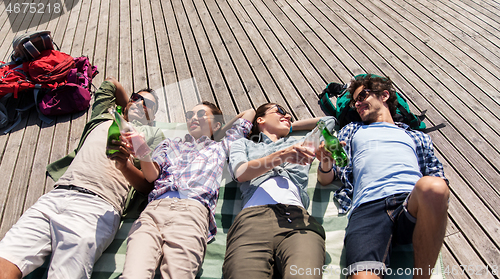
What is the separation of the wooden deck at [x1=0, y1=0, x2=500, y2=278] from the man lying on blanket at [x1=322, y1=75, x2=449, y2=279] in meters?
0.56

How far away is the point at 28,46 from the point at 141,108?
180cm

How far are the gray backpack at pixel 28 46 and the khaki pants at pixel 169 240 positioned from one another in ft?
8.77

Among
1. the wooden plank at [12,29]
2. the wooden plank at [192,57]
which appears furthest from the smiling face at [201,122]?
the wooden plank at [12,29]

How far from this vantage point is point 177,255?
5.97 feet

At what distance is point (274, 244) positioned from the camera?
1.82 metres

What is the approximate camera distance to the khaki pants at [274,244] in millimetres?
1657

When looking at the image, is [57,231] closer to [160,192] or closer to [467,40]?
[160,192]

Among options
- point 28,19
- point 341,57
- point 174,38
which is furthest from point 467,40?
point 28,19

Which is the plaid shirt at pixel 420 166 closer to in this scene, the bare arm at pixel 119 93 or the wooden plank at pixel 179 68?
the wooden plank at pixel 179 68

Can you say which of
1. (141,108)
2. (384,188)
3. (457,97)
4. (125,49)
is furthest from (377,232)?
(125,49)

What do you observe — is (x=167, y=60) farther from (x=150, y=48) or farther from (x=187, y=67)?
(x=150, y=48)

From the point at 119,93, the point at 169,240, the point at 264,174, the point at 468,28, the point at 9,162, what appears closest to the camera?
the point at 169,240

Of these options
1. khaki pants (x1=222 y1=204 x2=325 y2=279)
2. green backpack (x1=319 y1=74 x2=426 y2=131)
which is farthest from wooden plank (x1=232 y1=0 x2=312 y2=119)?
khaki pants (x1=222 y1=204 x2=325 y2=279)

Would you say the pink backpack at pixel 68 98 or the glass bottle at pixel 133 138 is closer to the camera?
the glass bottle at pixel 133 138
